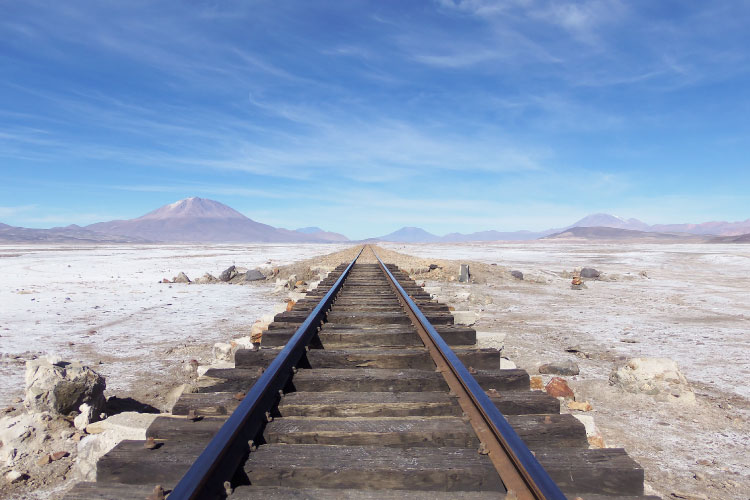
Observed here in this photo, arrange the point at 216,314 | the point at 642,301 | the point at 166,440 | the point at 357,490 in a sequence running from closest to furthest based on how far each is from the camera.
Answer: the point at 357,490 < the point at 166,440 < the point at 216,314 < the point at 642,301

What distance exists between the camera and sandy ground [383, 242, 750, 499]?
3428mm

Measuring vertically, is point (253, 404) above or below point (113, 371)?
above

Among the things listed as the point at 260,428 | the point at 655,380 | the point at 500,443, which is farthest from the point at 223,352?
the point at 655,380

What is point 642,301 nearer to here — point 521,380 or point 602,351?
point 602,351

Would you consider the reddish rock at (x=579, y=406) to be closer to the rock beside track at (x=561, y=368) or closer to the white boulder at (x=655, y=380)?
the white boulder at (x=655, y=380)

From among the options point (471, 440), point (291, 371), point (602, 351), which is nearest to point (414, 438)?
point (471, 440)

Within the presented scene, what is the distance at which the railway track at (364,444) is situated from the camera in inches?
81.7

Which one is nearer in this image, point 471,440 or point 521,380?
point 471,440

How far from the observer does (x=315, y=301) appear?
682cm


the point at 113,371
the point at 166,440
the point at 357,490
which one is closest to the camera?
the point at 357,490

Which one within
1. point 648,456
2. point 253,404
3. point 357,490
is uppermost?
point 253,404

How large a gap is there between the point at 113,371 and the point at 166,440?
3.88 meters

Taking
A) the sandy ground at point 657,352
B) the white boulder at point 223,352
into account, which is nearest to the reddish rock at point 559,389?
the sandy ground at point 657,352

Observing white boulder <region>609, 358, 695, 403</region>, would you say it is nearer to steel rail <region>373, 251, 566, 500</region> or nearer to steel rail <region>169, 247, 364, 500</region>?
steel rail <region>373, 251, 566, 500</region>
